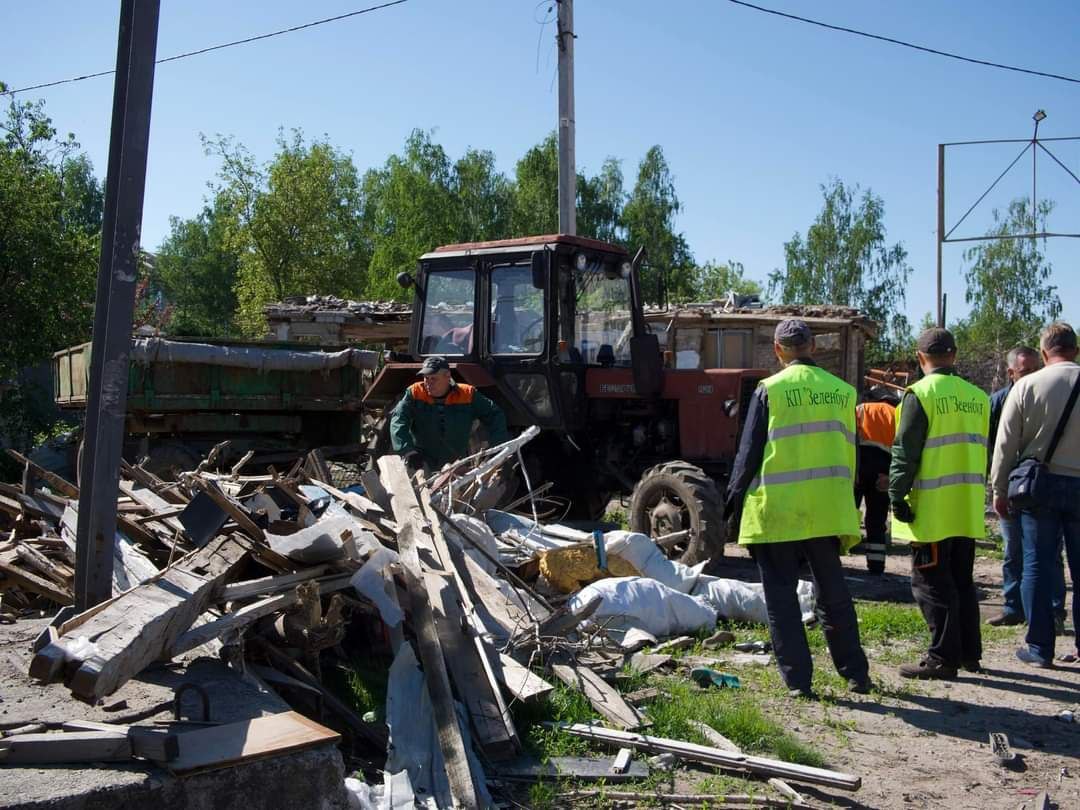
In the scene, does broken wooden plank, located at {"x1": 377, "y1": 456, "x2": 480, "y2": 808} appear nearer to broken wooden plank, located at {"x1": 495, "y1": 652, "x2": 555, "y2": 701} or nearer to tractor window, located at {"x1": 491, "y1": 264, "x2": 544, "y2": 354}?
broken wooden plank, located at {"x1": 495, "y1": 652, "x2": 555, "y2": 701}

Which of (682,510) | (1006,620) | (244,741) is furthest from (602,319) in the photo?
(244,741)

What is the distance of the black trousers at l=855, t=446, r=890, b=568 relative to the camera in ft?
26.6

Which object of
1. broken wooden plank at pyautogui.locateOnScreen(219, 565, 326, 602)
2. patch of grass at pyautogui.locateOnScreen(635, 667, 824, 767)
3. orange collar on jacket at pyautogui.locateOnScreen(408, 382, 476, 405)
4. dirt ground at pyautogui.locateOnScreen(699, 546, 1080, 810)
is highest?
orange collar on jacket at pyautogui.locateOnScreen(408, 382, 476, 405)

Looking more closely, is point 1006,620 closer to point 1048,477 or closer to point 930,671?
point 1048,477

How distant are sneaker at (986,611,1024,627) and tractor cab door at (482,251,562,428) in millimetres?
3514

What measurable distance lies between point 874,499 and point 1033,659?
8.78 ft

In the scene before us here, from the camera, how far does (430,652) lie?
3957 millimetres

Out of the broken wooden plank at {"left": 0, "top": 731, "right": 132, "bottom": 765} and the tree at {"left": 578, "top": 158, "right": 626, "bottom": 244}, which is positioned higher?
the tree at {"left": 578, "top": 158, "right": 626, "bottom": 244}

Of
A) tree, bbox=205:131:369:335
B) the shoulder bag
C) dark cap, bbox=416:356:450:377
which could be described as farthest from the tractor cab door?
tree, bbox=205:131:369:335

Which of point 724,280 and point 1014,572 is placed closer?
point 1014,572

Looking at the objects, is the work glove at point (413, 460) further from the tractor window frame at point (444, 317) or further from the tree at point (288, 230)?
the tree at point (288, 230)

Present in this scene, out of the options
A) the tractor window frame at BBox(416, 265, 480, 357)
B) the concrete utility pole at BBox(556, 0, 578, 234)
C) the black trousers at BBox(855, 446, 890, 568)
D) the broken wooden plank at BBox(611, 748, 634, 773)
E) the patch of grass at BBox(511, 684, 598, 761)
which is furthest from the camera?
the concrete utility pole at BBox(556, 0, 578, 234)

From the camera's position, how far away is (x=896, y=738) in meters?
4.32

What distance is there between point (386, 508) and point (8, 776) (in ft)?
9.71
